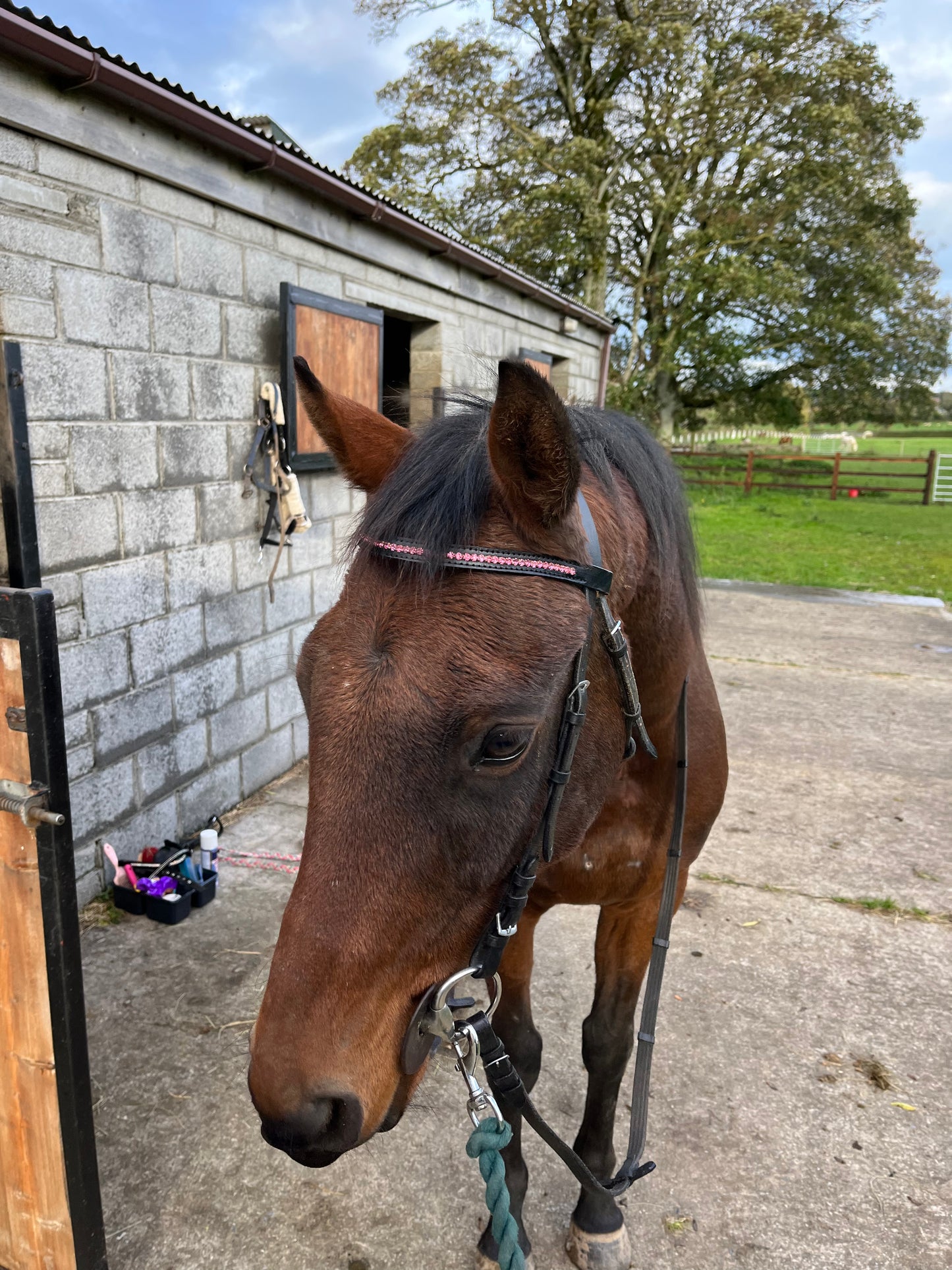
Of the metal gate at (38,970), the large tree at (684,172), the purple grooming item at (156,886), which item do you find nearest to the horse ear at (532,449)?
the metal gate at (38,970)

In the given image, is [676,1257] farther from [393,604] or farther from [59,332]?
[59,332]

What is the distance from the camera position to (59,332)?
113 inches

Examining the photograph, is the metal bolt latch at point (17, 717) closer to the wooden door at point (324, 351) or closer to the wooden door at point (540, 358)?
the wooden door at point (324, 351)

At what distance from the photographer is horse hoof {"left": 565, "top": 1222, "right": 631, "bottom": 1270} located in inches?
71.0

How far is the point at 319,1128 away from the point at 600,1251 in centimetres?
129

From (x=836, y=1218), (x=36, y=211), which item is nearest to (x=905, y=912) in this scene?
(x=836, y=1218)

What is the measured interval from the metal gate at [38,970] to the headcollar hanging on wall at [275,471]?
2.43m

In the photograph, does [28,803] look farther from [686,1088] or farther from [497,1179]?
[686,1088]

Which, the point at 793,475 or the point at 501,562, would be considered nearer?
the point at 501,562

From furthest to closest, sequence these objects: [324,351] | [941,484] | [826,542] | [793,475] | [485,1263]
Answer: [793,475] → [941,484] → [826,542] → [324,351] → [485,1263]

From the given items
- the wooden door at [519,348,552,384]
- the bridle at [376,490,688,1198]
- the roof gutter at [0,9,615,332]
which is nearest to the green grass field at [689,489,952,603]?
the wooden door at [519,348,552,384]

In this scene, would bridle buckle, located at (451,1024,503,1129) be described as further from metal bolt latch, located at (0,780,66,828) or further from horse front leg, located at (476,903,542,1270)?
metal bolt latch, located at (0,780,66,828)

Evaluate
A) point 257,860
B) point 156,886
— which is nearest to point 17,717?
point 156,886

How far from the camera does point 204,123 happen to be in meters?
3.22
